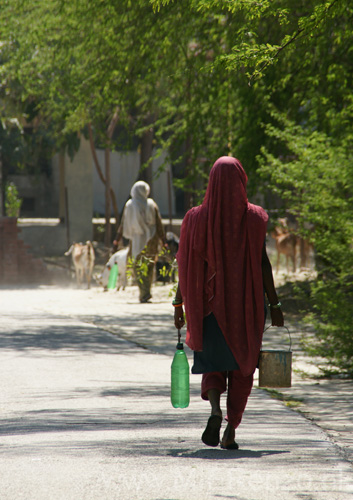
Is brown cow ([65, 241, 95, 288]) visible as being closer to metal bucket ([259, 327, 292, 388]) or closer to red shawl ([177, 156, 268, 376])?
metal bucket ([259, 327, 292, 388])

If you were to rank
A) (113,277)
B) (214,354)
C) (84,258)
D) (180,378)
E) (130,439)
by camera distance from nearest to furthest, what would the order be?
1. (214,354)
2. (130,439)
3. (180,378)
4. (113,277)
5. (84,258)

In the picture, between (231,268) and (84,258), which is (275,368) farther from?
(84,258)

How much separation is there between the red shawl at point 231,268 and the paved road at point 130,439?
2.18ft

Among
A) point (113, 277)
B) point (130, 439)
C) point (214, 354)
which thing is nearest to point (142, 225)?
point (113, 277)

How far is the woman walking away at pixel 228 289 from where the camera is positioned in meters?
5.78

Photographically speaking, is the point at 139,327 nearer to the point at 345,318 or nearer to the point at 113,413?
the point at 345,318

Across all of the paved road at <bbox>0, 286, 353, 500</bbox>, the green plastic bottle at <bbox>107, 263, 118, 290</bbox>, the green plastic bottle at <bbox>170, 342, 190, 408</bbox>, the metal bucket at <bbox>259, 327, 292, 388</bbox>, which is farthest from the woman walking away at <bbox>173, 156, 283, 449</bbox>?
the green plastic bottle at <bbox>107, 263, 118, 290</bbox>

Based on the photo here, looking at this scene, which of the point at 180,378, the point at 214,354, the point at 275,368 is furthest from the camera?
the point at 180,378

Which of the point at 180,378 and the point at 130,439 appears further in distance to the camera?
the point at 180,378

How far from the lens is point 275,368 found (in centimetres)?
606

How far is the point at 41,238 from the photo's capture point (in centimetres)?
2614

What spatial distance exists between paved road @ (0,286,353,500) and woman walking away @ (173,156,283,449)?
48cm

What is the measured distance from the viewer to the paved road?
475 cm

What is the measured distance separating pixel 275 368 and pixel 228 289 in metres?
0.65
